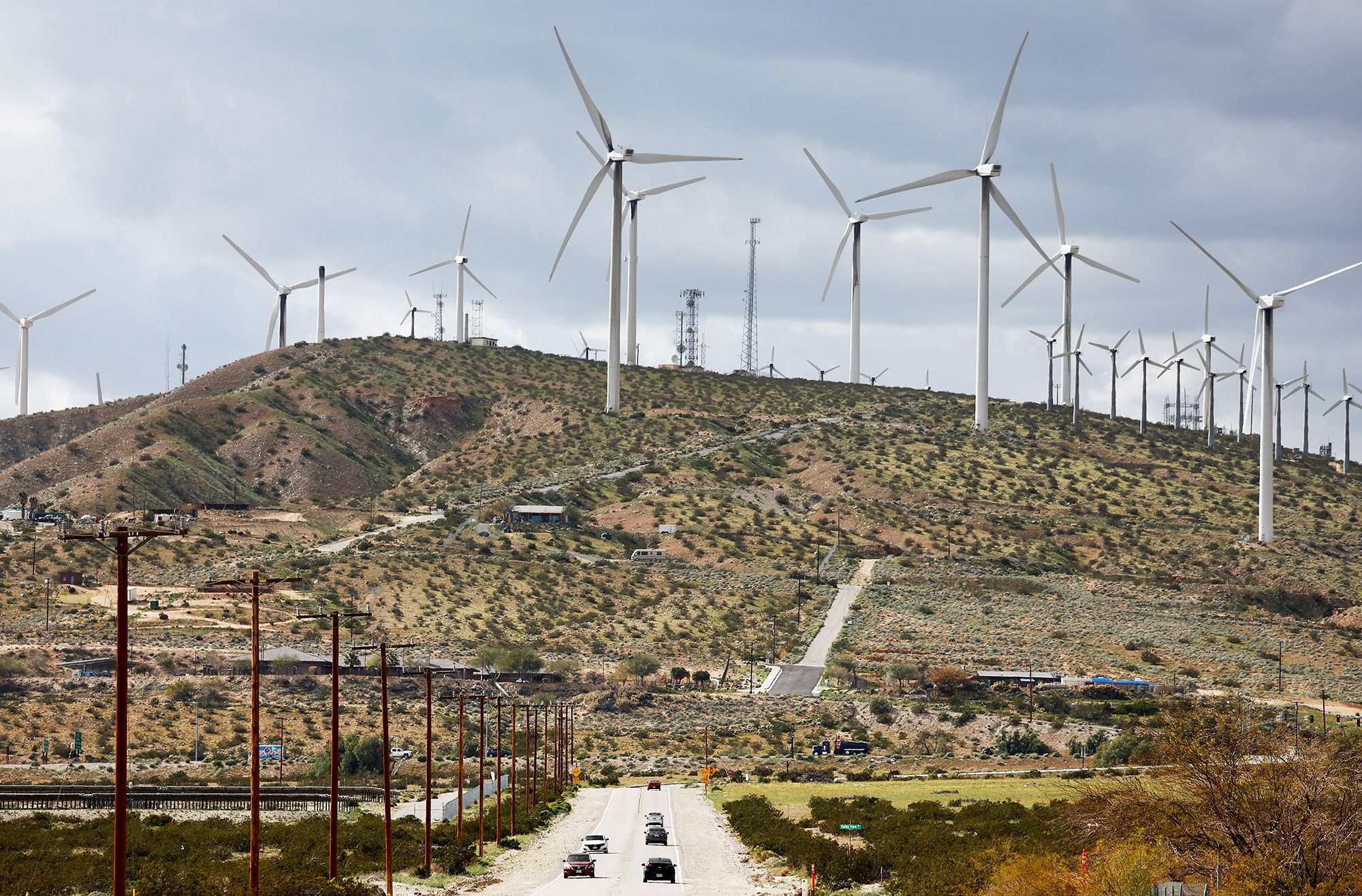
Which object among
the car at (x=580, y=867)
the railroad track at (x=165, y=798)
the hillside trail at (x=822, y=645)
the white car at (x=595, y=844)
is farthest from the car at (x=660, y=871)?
the hillside trail at (x=822, y=645)

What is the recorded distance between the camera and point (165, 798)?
72.2 meters

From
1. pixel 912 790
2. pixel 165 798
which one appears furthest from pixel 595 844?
pixel 912 790

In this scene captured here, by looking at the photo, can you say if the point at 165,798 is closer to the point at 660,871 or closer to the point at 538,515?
the point at 660,871

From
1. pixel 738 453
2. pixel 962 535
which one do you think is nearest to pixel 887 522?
pixel 962 535

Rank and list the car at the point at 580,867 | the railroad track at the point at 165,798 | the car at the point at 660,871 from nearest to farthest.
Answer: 1. the car at the point at 660,871
2. the car at the point at 580,867
3. the railroad track at the point at 165,798

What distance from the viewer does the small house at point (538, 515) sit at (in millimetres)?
168250

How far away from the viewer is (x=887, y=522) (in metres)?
172

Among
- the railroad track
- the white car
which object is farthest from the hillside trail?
the white car

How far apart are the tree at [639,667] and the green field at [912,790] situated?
30397 millimetres

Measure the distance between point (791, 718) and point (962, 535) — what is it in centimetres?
6084

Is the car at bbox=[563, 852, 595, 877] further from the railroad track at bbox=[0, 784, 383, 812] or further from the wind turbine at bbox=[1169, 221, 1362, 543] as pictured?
the wind turbine at bbox=[1169, 221, 1362, 543]

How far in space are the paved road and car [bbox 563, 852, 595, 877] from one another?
0.30 m

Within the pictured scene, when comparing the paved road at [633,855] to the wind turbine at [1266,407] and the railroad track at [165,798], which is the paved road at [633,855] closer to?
the railroad track at [165,798]

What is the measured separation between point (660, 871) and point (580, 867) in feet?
9.83
